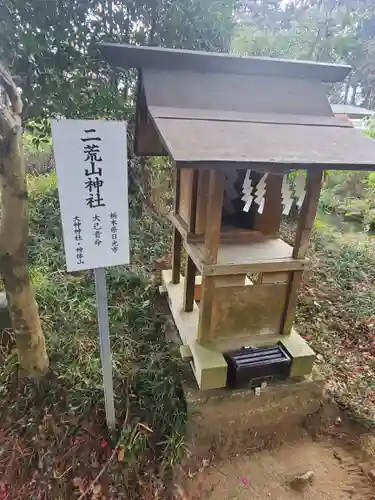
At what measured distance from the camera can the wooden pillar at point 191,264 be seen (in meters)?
2.51

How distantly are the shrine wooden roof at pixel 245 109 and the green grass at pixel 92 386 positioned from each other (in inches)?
69.3

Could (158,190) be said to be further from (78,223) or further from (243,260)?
(78,223)

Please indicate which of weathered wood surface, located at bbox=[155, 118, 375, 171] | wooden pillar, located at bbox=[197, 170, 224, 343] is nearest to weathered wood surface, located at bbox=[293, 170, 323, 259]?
weathered wood surface, located at bbox=[155, 118, 375, 171]

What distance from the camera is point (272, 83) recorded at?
7.77ft

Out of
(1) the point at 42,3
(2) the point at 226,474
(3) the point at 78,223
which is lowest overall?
(2) the point at 226,474

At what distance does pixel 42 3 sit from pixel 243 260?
1.99 meters

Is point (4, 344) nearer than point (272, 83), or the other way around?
point (272, 83)

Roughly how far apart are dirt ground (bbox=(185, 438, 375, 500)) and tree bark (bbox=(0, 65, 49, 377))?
1.46 metres

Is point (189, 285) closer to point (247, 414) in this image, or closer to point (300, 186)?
point (247, 414)

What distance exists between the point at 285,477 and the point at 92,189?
7.71 feet

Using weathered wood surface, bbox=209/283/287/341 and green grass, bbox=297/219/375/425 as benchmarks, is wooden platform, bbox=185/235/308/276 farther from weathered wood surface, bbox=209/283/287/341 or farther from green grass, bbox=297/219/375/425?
green grass, bbox=297/219/375/425

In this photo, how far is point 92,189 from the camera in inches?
67.5

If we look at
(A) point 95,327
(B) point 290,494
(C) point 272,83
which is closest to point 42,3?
(C) point 272,83

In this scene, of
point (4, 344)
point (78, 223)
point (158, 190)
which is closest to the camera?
point (78, 223)
